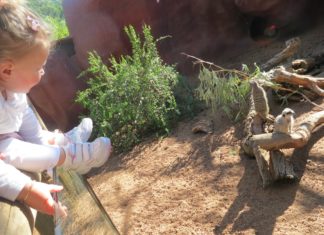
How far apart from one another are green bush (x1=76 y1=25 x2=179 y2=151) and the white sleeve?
3.37m

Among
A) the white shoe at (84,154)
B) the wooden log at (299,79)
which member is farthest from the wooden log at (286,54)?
the white shoe at (84,154)

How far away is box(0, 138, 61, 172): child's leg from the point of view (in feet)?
4.51

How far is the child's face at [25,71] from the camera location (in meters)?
1.33

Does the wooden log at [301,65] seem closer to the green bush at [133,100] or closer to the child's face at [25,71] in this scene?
the green bush at [133,100]

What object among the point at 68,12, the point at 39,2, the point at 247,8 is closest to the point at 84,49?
the point at 68,12

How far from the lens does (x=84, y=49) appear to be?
593cm

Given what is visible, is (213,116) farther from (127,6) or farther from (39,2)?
(39,2)

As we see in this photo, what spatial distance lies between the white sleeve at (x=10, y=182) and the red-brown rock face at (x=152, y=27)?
4.86 metres

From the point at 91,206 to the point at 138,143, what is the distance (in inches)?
123

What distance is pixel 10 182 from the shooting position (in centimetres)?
112

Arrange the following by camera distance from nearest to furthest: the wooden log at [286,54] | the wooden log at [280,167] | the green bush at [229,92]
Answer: the wooden log at [280,167] → the green bush at [229,92] → the wooden log at [286,54]

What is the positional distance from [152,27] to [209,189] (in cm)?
349

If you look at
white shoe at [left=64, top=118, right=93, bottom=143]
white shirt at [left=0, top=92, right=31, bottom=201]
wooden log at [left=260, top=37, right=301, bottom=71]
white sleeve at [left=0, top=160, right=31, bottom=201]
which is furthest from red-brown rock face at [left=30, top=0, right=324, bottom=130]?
white sleeve at [left=0, top=160, right=31, bottom=201]

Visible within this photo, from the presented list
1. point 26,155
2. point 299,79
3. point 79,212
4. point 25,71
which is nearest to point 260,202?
point 299,79
